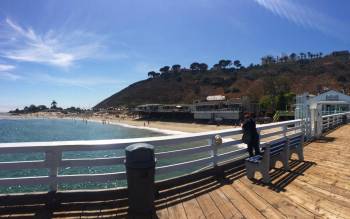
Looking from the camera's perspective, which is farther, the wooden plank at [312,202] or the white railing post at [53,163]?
the white railing post at [53,163]

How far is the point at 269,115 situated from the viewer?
70750 millimetres

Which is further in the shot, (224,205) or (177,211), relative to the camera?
(224,205)

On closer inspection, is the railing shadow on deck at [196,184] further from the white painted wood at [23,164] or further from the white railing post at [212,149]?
the white painted wood at [23,164]

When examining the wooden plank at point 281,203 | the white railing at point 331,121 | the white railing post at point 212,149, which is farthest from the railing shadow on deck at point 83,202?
the white railing at point 331,121

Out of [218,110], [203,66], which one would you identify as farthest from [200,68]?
[218,110]

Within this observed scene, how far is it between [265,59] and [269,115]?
113 meters

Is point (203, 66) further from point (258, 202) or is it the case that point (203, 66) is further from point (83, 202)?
point (83, 202)

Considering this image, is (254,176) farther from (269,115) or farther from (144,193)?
(269,115)

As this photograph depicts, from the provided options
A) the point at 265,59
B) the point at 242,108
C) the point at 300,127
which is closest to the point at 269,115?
the point at 242,108

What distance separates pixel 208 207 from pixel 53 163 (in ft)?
8.47

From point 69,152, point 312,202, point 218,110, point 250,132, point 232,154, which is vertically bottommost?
point 69,152

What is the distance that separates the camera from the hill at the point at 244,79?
4364 inches

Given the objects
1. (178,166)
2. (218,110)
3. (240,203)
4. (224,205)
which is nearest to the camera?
(224,205)

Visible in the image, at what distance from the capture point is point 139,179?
459 cm
